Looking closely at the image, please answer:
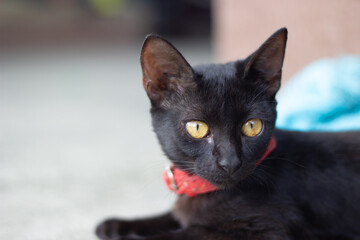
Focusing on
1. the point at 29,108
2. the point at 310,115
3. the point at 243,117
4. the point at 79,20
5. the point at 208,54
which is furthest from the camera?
the point at 79,20

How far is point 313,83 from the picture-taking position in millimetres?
2184

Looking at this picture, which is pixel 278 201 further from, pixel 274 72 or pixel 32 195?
pixel 32 195

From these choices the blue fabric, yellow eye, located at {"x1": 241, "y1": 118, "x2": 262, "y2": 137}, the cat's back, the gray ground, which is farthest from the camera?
the blue fabric

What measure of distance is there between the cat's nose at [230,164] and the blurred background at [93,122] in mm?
661

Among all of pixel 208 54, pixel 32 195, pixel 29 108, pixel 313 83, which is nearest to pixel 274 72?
pixel 313 83

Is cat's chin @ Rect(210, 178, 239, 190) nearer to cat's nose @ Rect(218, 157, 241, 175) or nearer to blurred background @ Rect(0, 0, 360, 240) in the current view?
cat's nose @ Rect(218, 157, 241, 175)

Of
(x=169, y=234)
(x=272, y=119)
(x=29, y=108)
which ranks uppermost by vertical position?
Answer: (x=29, y=108)

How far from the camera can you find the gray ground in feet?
5.66

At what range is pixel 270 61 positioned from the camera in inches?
52.2

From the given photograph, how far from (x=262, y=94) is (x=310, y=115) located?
2.65 feet

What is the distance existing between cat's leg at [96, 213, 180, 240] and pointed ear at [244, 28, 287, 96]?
632 millimetres

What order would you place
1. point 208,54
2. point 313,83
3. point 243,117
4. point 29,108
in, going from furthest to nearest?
1. point 208,54
2. point 29,108
3. point 313,83
4. point 243,117

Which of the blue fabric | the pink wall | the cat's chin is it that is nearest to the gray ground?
the cat's chin

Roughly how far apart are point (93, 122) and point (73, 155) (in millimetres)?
814
